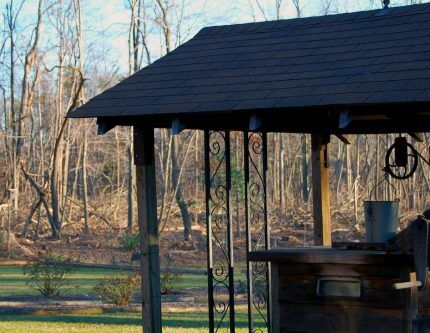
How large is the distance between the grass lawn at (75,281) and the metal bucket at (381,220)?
9.15 metres

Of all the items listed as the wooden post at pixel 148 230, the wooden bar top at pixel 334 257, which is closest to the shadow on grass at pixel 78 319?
the wooden post at pixel 148 230

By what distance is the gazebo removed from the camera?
668cm

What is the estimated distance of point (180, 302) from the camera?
521 inches

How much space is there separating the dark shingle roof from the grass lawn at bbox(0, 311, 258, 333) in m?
3.71

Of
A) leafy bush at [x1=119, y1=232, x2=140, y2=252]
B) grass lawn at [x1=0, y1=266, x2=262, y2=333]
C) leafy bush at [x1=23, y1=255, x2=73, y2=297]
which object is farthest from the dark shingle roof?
leafy bush at [x1=119, y1=232, x2=140, y2=252]

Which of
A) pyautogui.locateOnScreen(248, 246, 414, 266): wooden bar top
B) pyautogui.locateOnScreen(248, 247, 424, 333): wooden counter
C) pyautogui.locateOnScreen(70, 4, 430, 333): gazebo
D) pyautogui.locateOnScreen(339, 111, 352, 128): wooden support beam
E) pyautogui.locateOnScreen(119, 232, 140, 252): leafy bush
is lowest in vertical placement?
pyautogui.locateOnScreen(119, 232, 140, 252): leafy bush

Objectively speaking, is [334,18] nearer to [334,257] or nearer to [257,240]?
[257,240]

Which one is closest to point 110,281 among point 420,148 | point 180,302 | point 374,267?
point 180,302

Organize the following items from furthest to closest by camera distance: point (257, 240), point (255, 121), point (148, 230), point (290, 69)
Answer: point (257, 240)
point (148, 230)
point (290, 69)
point (255, 121)

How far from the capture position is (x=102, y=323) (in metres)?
11.2

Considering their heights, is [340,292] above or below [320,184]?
below

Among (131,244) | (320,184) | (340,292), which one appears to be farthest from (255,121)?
(131,244)

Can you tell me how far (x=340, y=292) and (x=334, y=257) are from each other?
0.33 metres

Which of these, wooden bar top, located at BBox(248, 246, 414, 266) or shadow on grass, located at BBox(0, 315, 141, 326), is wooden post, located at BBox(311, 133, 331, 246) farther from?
shadow on grass, located at BBox(0, 315, 141, 326)
